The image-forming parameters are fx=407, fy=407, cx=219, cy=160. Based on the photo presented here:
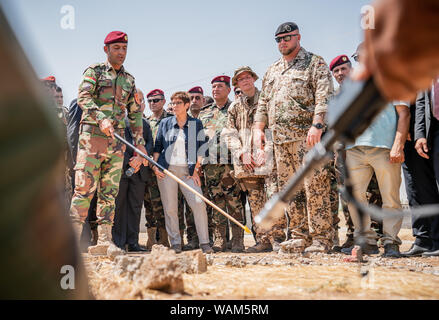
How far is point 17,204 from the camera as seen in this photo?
578 mm

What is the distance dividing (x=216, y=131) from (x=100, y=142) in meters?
2.28

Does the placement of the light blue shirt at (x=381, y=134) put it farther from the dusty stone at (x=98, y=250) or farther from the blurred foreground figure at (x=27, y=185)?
the blurred foreground figure at (x=27, y=185)

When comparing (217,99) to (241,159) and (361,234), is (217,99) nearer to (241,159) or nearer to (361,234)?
(241,159)

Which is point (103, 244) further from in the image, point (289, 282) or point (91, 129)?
point (289, 282)

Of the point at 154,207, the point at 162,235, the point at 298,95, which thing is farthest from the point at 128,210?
the point at 298,95

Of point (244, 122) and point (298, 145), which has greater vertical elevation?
point (244, 122)

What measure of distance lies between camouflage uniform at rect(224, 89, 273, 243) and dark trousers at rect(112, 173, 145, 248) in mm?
1623

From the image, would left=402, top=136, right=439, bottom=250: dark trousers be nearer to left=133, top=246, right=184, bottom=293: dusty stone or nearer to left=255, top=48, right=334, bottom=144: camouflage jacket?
left=255, top=48, right=334, bottom=144: camouflage jacket

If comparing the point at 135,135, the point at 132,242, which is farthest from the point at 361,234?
the point at 132,242

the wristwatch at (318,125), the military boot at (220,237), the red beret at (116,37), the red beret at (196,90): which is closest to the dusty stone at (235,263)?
the wristwatch at (318,125)

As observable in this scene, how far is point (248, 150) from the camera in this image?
5.64 m

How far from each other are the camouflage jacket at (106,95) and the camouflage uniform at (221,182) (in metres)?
1.50

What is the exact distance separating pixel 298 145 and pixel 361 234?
3.55 m

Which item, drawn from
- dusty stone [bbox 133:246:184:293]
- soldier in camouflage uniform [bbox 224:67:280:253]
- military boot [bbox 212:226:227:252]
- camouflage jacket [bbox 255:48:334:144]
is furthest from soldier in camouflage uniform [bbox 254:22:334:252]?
dusty stone [bbox 133:246:184:293]
